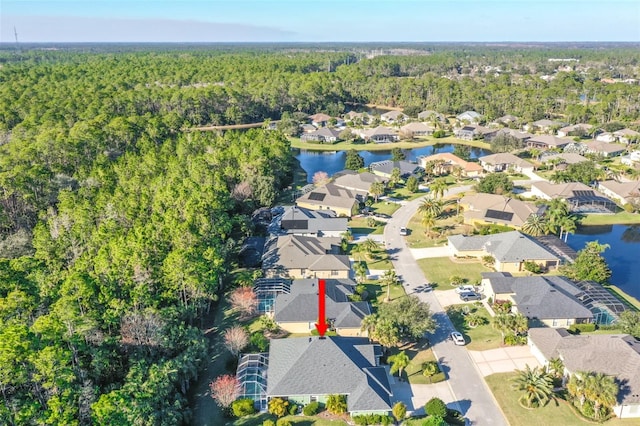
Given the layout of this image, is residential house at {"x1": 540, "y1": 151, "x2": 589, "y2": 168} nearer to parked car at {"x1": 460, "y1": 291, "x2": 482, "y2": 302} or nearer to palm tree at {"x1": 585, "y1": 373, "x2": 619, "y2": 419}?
parked car at {"x1": 460, "y1": 291, "x2": 482, "y2": 302}

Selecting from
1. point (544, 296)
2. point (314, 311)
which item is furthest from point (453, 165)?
point (314, 311)

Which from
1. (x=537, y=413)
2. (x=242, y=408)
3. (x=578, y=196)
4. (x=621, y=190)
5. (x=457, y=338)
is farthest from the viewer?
(x=621, y=190)

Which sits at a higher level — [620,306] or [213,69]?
[213,69]

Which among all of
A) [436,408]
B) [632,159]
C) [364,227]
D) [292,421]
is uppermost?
[632,159]

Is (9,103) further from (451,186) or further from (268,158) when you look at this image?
(451,186)

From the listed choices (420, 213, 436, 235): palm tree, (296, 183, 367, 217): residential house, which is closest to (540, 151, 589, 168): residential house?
(296, 183, 367, 217): residential house

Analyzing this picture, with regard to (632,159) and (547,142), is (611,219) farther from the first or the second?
(547,142)

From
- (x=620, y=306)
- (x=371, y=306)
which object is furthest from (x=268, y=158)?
(x=620, y=306)
